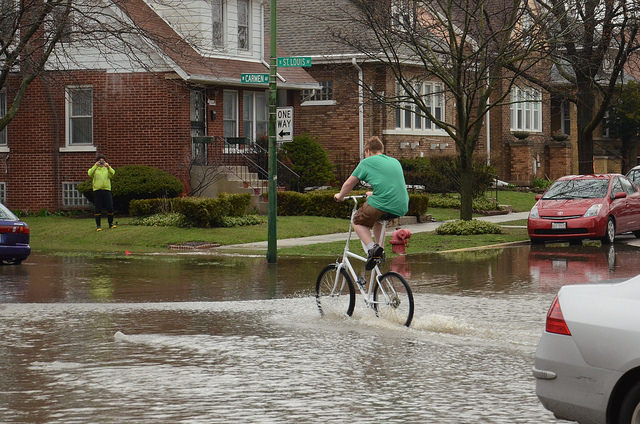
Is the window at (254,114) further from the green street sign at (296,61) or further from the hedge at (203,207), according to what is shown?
the green street sign at (296,61)

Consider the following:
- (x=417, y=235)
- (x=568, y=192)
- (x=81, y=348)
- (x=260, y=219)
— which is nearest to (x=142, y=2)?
(x=260, y=219)

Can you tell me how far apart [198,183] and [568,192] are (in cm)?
1187

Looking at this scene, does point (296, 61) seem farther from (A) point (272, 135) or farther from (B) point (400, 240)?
(B) point (400, 240)

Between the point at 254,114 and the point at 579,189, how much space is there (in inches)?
537

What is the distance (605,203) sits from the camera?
23.5 m

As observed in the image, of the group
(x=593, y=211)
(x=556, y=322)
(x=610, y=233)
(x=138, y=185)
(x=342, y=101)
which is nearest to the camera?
(x=556, y=322)

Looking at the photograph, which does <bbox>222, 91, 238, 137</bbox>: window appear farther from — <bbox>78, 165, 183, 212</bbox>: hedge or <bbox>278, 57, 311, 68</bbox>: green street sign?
<bbox>278, 57, 311, 68</bbox>: green street sign

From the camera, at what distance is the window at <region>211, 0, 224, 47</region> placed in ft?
110

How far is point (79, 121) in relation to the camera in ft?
108

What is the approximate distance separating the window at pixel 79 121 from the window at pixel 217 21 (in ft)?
14.0

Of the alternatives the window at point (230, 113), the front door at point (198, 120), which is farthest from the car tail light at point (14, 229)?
the window at point (230, 113)

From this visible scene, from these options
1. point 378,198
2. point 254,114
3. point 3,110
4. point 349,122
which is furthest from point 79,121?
point 378,198

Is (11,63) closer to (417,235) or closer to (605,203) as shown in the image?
(417,235)

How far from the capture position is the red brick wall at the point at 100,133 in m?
31.9
